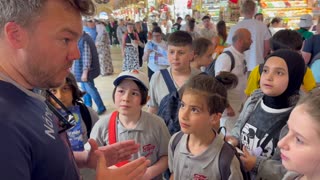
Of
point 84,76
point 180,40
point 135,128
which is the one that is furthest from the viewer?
point 84,76

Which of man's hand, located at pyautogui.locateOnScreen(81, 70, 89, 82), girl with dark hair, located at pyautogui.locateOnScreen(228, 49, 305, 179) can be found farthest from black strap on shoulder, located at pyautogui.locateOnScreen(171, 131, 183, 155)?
man's hand, located at pyautogui.locateOnScreen(81, 70, 89, 82)

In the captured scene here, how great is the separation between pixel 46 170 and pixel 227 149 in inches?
41.9

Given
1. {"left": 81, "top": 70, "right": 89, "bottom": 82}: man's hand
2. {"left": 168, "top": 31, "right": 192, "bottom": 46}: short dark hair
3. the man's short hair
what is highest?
the man's short hair

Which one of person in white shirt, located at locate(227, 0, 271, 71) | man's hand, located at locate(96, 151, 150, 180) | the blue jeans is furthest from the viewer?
the blue jeans

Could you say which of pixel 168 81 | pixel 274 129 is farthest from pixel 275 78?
pixel 168 81

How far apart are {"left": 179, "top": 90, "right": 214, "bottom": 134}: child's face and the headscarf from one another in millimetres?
405

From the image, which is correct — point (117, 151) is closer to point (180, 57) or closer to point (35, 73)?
point (35, 73)

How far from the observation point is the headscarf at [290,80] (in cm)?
198

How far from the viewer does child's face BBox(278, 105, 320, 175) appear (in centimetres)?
123

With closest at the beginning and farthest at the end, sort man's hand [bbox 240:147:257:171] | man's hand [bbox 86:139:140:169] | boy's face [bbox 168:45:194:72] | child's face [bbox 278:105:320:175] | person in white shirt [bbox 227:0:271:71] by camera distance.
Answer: child's face [bbox 278:105:320:175]
man's hand [bbox 86:139:140:169]
man's hand [bbox 240:147:257:171]
boy's face [bbox 168:45:194:72]
person in white shirt [bbox 227:0:271:71]

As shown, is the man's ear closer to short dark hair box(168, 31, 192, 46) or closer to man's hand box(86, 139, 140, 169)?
man's hand box(86, 139, 140, 169)

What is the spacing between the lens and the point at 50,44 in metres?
0.98

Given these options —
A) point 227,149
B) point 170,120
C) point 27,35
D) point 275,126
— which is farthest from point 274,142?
point 27,35

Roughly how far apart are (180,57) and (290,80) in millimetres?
1084
